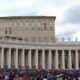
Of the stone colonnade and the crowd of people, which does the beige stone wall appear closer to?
the stone colonnade

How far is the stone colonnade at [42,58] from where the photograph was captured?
97.9 m

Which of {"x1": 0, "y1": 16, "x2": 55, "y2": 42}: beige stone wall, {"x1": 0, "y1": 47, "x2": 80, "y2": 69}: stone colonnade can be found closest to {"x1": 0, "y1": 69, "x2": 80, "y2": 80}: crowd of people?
{"x1": 0, "y1": 47, "x2": 80, "y2": 69}: stone colonnade

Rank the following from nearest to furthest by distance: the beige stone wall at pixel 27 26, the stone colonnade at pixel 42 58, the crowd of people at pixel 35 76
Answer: the crowd of people at pixel 35 76 < the stone colonnade at pixel 42 58 < the beige stone wall at pixel 27 26

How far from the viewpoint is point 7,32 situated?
127188mm

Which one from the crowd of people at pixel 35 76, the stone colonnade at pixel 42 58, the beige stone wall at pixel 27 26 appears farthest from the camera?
the beige stone wall at pixel 27 26

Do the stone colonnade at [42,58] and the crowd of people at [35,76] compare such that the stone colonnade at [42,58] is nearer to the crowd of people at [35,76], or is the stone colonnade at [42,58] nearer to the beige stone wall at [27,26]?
the beige stone wall at [27,26]

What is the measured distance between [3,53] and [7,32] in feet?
112

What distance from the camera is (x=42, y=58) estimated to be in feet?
341

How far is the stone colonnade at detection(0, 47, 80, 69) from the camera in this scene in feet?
321

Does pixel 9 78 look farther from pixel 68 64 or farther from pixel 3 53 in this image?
pixel 68 64

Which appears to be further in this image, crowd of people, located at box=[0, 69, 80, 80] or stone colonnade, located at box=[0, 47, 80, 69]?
stone colonnade, located at box=[0, 47, 80, 69]

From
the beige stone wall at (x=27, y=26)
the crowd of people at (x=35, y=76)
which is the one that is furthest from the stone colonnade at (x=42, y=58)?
the crowd of people at (x=35, y=76)

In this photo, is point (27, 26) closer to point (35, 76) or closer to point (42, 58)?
point (42, 58)

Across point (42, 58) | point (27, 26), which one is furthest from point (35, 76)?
point (27, 26)
